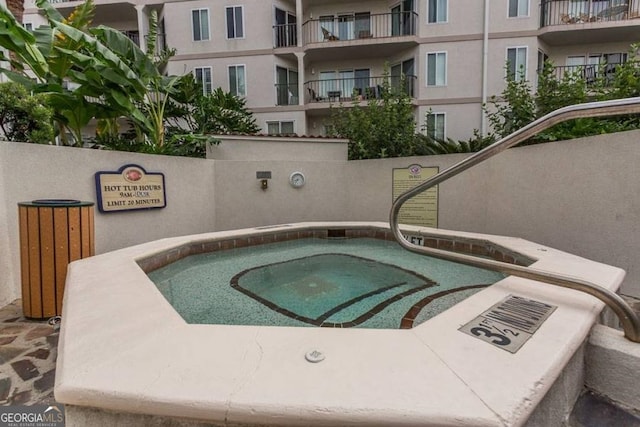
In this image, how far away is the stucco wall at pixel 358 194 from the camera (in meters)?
3.59

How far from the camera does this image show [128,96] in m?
5.98

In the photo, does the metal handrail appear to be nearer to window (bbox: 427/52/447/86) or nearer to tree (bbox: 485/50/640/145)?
tree (bbox: 485/50/640/145)

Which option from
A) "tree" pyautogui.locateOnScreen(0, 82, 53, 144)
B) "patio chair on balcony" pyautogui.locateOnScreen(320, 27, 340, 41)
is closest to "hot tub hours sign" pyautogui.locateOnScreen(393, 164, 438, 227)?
"tree" pyautogui.locateOnScreen(0, 82, 53, 144)

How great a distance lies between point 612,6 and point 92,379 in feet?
61.2

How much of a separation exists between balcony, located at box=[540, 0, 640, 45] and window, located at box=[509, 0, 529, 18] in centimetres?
70

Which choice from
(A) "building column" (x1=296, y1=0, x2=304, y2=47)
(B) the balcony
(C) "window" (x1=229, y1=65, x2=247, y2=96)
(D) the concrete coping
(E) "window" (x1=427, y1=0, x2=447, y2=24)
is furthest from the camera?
(C) "window" (x1=229, y1=65, x2=247, y2=96)

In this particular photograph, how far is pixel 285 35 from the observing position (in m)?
12.9

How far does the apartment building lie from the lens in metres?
11.7

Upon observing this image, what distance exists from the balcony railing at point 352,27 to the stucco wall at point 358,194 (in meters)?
7.97

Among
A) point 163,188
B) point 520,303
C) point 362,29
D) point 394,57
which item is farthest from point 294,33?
point 520,303

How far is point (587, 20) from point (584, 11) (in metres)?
0.85

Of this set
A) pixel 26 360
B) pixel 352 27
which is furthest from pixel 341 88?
pixel 26 360

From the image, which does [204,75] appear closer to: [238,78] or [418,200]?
[238,78]

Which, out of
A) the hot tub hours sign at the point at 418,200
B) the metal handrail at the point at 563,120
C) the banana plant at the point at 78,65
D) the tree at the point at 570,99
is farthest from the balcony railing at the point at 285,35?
the metal handrail at the point at 563,120
